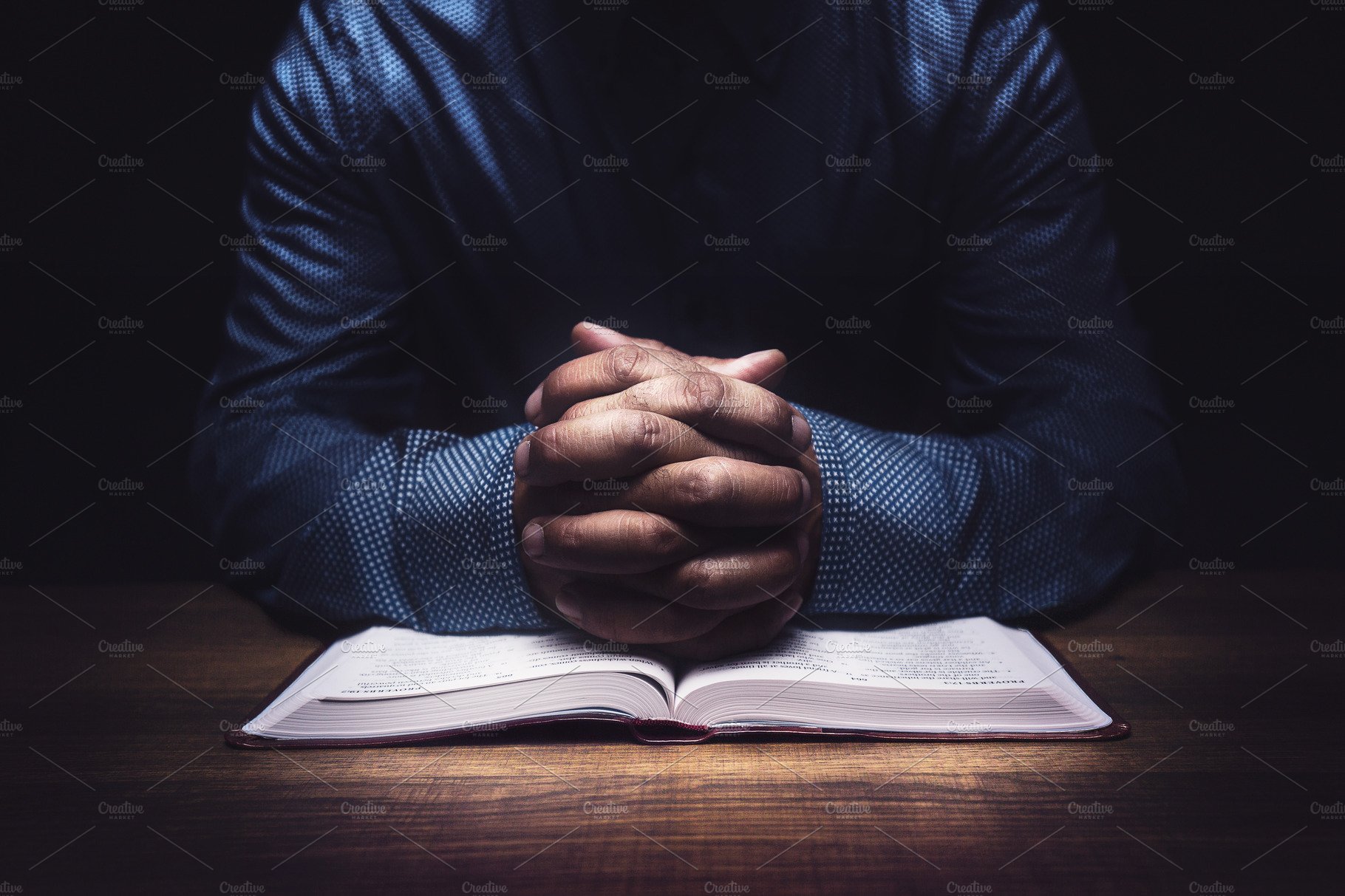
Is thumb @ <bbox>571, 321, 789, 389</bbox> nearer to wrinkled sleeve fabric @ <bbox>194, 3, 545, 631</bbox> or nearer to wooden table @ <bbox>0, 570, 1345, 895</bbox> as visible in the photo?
wrinkled sleeve fabric @ <bbox>194, 3, 545, 631</bbox>

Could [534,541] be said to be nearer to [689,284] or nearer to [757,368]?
[757,368]

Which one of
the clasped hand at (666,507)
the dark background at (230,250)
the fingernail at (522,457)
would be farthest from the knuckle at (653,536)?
the dark background at (230,250)

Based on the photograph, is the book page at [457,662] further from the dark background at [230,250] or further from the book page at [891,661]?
the dark background at [230,250]

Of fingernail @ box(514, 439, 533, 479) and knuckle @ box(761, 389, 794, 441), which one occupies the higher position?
knuckle @ box(761, 389, 794, 441)

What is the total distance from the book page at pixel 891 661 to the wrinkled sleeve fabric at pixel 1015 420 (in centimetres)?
5

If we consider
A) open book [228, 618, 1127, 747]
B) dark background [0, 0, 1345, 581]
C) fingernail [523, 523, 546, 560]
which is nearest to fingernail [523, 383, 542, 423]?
fingernail [523, 523, 546, 560]

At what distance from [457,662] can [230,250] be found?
821 millimetres

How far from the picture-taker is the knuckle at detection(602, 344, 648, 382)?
66 centimetres

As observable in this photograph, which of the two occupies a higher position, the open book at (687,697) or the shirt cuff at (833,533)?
the shirt cuff at (833,533)

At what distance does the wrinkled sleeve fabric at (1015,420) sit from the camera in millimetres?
728

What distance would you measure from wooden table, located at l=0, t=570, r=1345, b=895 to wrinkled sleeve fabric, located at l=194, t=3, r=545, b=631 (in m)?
0.15

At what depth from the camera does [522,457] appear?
25.4 inches

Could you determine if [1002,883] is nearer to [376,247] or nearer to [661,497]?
[661,497]

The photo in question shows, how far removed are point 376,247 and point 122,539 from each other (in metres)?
0.61
